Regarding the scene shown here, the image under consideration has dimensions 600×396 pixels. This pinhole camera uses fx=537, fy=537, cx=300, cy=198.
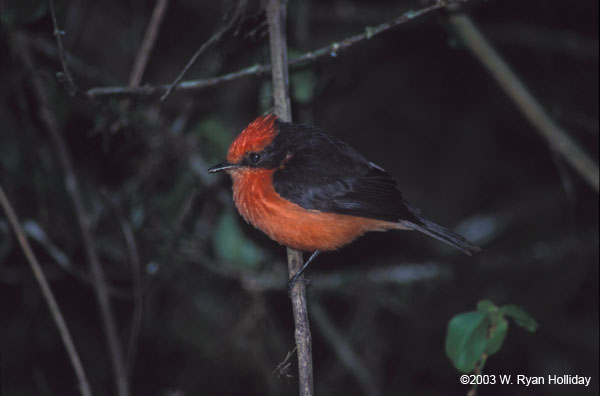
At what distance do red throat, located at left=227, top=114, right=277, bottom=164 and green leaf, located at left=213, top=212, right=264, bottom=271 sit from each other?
969 millimetres

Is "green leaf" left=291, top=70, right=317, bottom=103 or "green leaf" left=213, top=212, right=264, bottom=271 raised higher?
"green leaf" left=291, top=70, right=317, bottom=103

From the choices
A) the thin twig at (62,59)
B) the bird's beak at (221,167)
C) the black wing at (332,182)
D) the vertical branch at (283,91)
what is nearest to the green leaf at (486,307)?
the vertical branch at (283,91)

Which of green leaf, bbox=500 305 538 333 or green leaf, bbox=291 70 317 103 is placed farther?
green leaf, bbox=291 70 317 103

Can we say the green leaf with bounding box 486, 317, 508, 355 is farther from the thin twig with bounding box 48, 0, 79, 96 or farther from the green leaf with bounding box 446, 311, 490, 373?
the thin twig with bounding box 48, 0, 79, 96

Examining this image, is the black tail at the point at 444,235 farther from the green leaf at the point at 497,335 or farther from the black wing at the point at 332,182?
the green leaf at the point at 497,335

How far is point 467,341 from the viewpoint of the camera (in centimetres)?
297

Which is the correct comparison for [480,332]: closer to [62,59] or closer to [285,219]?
[285,219]

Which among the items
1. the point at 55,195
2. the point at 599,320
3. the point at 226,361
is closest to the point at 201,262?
the point at 226,361

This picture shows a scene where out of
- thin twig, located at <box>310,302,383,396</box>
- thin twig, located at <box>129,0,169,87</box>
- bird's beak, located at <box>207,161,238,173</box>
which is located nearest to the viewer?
bird's beak, located at <box>207,161,238,173</box>

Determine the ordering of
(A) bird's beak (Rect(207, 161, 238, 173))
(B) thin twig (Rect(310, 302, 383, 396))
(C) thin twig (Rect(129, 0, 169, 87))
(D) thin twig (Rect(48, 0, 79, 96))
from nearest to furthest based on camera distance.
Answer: (D) thin twig (Rect(48, 0, 79, 96)), (A) bird's beak (Rect(207, 161, 238, 173)), (C) thin twig (Rect(129, 0, 169, 87)), (B) thin twig (Rect(310, 302, 383, 396))

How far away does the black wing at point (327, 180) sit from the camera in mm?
3994

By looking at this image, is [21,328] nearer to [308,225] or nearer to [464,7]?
[308,225]

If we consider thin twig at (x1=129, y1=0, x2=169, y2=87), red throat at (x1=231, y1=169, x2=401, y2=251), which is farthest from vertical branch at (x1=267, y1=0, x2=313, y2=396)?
thin twig at (x1=129, y1=0, x2=169, y2=87)

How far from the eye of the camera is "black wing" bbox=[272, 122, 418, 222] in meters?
3.99
